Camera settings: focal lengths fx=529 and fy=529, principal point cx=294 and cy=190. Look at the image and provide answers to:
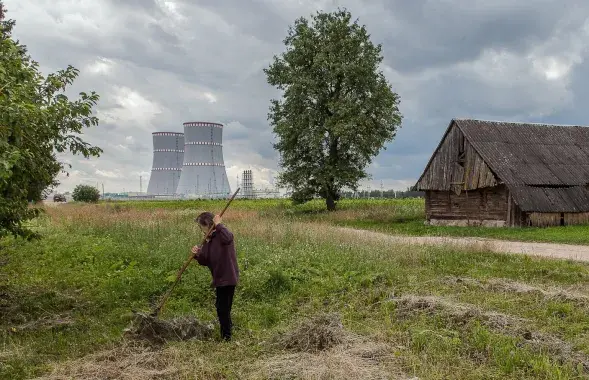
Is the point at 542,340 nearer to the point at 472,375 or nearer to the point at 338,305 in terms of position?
the point at 472,375

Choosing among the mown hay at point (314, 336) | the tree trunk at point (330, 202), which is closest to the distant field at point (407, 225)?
the tree trunk at point (330, 202)

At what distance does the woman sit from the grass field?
551 millimetres

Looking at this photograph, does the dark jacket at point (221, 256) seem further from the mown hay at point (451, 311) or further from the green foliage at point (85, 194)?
the green foliage at point (85, 194)

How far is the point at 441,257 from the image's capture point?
1463 centimetres

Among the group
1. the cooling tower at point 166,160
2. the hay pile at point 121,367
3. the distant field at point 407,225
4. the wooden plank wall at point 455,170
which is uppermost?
the cooling tower at point 166,160

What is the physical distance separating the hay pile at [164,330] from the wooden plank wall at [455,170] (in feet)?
74.4

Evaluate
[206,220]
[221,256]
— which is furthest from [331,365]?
[206,220]

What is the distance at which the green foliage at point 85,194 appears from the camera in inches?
2677

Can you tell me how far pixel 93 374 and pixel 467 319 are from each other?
211 inches

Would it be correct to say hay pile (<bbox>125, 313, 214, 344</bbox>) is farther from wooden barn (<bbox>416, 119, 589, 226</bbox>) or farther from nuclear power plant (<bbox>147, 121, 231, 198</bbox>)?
nuclear power plant (<bbox>147, 121, 231, 198</bbox>)

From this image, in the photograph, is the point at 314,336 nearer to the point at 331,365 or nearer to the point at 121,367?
the point at 331,365

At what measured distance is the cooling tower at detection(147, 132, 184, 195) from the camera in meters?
65.8

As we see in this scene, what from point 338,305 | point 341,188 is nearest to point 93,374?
point 338,305

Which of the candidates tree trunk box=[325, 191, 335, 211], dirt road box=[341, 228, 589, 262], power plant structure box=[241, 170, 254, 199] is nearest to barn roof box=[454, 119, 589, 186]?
dirt road box=[341, 228, 589, 262]
